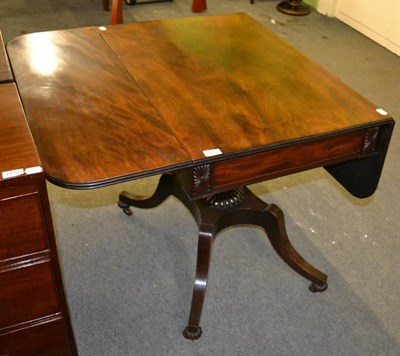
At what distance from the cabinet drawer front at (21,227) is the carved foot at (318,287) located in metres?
0.98

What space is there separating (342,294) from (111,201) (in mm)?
971

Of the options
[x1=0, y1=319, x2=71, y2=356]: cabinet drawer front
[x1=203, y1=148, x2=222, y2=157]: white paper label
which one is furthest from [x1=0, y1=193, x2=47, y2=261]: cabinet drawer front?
[x1=203, y1=148, x2=222, y2=157]: white paper label

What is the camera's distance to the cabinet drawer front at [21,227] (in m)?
0.92

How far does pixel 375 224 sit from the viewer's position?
6.38 feet

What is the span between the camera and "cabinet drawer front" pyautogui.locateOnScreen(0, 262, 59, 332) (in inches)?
40.9

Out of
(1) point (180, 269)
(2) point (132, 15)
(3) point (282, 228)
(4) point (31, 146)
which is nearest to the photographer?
(4) point (31, 146)

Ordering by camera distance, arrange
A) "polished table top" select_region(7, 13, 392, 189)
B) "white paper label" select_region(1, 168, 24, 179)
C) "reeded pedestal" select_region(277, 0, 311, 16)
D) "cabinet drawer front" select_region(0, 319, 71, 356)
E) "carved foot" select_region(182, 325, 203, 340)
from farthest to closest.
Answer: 1. "reeded pedestal" select_region(277, 0, 311, 16)
2. "carved foot" select_region(182, 325, 203, 340)
3. "cabinet drawer front" select_region(0, 319, 71, 356)
4. "polished table top" select_region(7, 13, 392, 189)
5. "white paper label" select_region(1, 168, 24, 179)

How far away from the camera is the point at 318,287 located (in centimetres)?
165

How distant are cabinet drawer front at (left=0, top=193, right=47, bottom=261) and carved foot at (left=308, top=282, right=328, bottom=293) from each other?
3.22ft

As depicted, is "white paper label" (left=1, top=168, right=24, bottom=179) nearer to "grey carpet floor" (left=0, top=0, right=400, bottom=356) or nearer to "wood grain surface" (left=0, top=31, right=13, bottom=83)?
"wood grain surface" (left=0, top=31, right=13, bottom=83)

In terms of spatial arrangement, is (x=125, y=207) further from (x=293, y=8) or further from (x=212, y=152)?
(x=293, y=8)

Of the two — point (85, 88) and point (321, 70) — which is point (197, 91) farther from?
point (321, 70)

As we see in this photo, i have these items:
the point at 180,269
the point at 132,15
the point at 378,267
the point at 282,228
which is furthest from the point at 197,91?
the point at 132,15

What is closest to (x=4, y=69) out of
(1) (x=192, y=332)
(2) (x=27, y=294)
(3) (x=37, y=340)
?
(2) (x=27, y=294)
